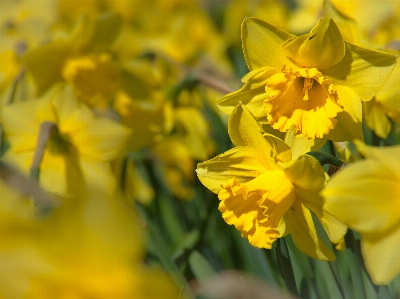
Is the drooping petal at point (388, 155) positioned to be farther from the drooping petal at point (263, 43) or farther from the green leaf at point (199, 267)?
the green leaf at point (199, 267)

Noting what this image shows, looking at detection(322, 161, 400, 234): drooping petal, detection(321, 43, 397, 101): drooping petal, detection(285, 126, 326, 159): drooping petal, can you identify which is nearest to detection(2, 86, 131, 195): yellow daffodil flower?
detection(285, 126, 326, 159): drooping petal

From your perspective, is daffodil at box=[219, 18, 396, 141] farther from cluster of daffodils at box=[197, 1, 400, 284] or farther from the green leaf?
the green leaf

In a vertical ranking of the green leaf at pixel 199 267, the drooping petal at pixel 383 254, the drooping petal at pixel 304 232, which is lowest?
the green leaf at pixel 199 267

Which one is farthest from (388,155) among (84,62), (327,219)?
(84,62)

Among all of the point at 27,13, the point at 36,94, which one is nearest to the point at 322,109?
the point at 36,94

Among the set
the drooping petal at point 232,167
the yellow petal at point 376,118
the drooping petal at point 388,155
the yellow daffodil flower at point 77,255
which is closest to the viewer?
the yellow daffodil flower at point 77,255

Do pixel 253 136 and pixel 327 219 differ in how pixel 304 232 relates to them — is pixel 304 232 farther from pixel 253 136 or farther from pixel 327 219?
pixel 253 136

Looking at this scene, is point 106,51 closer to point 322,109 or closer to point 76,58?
point 76,58

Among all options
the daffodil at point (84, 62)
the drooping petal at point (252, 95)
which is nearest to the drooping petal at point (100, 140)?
the daffodil at point (84, 62)
